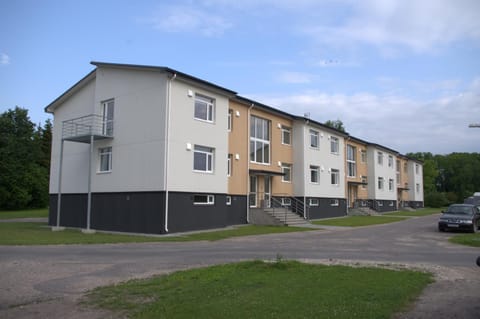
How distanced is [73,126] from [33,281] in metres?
20.0

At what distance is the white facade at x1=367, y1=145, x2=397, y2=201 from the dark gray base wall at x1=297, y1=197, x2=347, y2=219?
966 cm

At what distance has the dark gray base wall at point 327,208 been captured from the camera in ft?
112

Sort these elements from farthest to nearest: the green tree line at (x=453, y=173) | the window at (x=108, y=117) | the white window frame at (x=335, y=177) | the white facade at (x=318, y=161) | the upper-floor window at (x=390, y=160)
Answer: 1. the green tree line at (x=453, y=173)
2. the upper-floor window at (x=390, y=160)
3. the white window frame at (x=335, y=177)
4. the white facade at (x=318, y=161)
5. the window at (x=108, y=117)

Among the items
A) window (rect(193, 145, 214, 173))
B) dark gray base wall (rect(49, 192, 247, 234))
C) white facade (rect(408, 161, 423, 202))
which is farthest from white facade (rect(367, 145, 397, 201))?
window (rect(193, 145, 214, 173))

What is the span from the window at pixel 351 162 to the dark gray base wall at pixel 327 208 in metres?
5.19

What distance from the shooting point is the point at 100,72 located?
26.1 metres

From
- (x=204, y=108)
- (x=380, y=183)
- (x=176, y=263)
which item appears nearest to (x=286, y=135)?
(x=204, y=108)

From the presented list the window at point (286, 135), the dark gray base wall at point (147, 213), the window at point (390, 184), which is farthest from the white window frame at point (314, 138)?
the window at point (390, 184)

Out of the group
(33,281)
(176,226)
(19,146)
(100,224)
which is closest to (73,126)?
(100,224)

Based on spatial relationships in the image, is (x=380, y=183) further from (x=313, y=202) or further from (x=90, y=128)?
(x=90, y=128)

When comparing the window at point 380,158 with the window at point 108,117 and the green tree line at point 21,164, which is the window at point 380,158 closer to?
the window at point 108,117

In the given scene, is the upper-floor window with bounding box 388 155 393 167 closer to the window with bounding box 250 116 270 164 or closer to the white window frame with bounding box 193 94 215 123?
the window with bounding box 250 116 270 164

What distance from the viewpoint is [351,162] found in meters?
44.6

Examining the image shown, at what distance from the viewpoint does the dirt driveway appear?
6.94 meters
